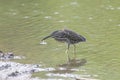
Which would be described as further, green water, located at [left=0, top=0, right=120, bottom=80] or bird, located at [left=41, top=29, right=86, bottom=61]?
bird, located at [left=41, top=29, right=86, bottom=61]

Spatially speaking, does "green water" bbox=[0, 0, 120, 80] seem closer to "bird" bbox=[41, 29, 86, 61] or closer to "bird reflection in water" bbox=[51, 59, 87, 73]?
"bird reflection in water" bbox=[51, 59, 87, 73]

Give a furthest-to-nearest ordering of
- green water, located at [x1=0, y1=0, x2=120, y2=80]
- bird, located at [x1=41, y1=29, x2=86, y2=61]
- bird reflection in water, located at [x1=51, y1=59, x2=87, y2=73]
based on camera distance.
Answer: bird, located at [x1=41, y1=29, x2=86, y2=61] < green water, located at [x1=0, y1=0, x2=120, y2=80] < bird reflection in water, located at [x1=51, y1=59, x2=87, y2=73]

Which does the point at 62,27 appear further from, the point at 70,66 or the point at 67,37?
the point at 70,66

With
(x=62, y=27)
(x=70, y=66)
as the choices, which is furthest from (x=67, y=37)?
(x=62, y=27)

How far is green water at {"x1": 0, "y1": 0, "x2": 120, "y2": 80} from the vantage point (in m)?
9.88

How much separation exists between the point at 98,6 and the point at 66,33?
6252 millimetres

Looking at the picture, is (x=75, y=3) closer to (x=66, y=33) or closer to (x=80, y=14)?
(x=80, y=14)

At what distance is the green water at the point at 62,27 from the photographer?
9883 millimetres

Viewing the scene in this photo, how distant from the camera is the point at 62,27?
13039mm

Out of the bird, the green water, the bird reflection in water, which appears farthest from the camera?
the bird

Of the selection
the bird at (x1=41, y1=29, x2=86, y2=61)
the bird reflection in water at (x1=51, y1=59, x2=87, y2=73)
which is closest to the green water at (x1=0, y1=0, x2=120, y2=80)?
the bird reflection in water at (x1=51, y1=59, x2=87, y2=73)

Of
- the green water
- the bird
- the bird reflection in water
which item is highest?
the bird

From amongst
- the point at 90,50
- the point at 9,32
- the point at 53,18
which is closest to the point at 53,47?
the point at 90,50

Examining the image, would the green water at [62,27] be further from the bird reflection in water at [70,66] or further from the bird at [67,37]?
the bird at [67,37]
